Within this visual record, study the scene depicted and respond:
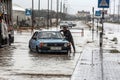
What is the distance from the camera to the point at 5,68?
1694 cm

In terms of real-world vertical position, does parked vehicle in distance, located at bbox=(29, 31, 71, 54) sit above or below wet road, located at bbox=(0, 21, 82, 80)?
above

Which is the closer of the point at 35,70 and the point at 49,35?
the point at 35,70

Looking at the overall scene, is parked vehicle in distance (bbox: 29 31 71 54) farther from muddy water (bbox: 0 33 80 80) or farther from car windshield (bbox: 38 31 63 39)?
muddy water (bbox: 0 33 80 80)

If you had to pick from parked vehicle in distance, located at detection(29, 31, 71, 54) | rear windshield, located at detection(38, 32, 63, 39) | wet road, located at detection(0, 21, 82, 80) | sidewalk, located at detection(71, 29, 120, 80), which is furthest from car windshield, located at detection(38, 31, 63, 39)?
sidewalk, located at detection(71, 29, 120, 80)

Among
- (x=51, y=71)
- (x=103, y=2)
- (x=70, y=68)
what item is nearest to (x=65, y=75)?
(x=51, y=71)

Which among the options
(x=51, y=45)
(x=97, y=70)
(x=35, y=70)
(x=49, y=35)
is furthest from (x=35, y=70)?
(x=49, y=35)

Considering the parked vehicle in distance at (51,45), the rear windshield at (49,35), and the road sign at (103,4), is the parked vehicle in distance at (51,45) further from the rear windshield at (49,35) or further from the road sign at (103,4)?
the road sign at (103,4)

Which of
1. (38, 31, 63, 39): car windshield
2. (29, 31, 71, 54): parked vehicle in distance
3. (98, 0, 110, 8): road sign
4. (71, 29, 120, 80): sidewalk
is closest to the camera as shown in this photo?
(71, 29, 120, 80): sidewalk

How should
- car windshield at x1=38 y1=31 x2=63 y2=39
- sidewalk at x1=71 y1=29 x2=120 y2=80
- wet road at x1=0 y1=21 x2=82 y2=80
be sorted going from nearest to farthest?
sidewalk at x1=71 y1=29 x2=120 y2=80
wet road at x1=0 y1=21 x2=82 y2=80
car windshield at x1=38 y1=31 x2=63 y2=39

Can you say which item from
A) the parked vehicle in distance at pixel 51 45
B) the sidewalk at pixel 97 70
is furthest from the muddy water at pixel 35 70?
the parked vehicle in distance at pixel 51 45

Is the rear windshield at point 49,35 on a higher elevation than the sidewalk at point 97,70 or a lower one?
higher

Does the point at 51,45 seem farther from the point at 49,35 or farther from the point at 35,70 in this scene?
the point at 35,70

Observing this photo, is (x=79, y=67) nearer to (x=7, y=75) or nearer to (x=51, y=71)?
(x=51, y=71)

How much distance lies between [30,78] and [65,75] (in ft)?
4.53
